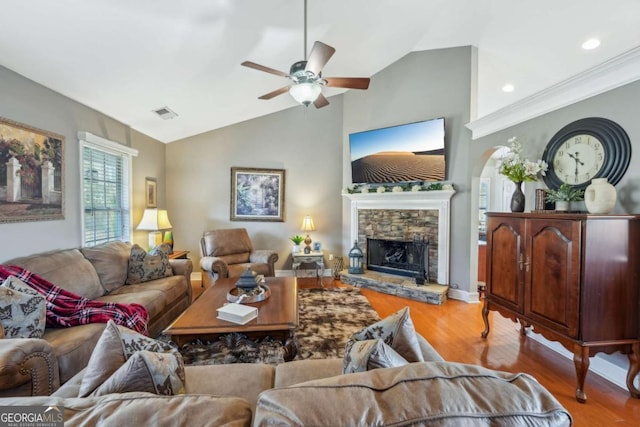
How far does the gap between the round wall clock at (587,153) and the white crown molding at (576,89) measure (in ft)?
0.79

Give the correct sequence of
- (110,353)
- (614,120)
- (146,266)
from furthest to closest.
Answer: (146,266) → (614,120) → (110,353)

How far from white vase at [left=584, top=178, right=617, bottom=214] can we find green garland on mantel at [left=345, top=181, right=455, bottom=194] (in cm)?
196

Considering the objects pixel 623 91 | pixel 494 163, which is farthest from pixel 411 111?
pixel 494 163

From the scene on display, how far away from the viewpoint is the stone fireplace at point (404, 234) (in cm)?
415

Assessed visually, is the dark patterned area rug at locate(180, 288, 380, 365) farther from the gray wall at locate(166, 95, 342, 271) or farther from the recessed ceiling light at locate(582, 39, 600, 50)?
the recessed ceiling light at locate(582, 39, 600, 50)

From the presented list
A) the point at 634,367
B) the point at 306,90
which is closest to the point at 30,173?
the point at 306,90

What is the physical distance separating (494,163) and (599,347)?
5679 millimetres

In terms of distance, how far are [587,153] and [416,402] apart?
289 centimetres

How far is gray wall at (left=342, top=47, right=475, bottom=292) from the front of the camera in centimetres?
400

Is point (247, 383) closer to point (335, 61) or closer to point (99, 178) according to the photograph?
point (99, 178)

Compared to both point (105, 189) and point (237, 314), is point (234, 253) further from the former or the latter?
point (237, 314)

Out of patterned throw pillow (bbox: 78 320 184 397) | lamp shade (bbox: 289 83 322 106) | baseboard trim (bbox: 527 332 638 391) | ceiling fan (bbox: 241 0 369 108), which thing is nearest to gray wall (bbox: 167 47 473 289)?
ceiling fan (bbox: 241 0 369 108)

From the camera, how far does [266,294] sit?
2643 millimetres

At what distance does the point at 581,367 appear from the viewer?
1943mm
